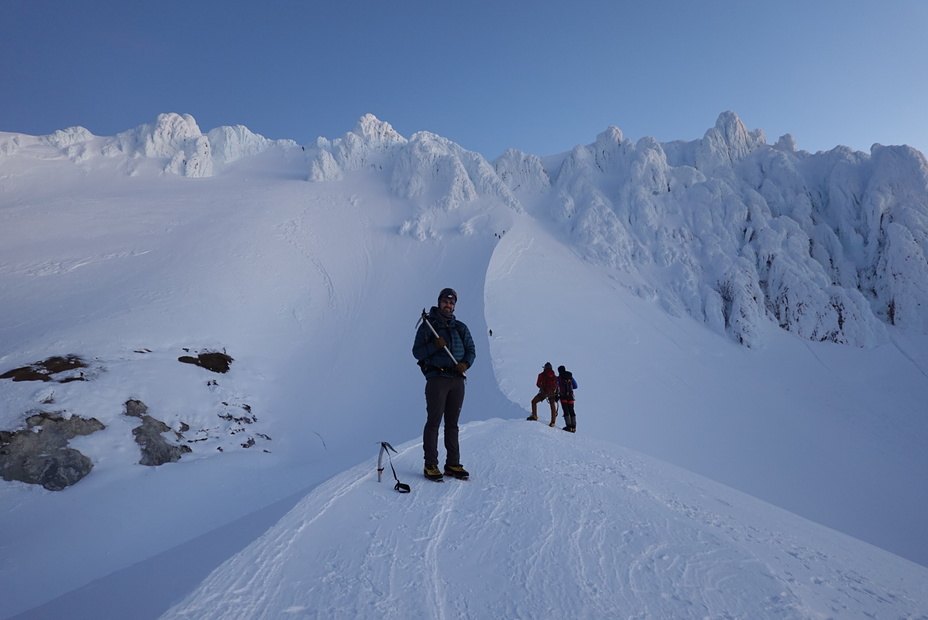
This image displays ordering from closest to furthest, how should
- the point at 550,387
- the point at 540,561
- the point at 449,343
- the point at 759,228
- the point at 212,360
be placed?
the point at 540,561
the point at 449,343
the point at 550,387
the point at 212,360
the point at 759,228

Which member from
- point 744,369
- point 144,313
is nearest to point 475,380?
point 144,313

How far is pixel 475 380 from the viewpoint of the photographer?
54.3 feet

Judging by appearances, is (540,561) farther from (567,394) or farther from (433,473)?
(567,394)

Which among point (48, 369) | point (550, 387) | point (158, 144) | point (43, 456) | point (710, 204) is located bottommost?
point (43, 456)

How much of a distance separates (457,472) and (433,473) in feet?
1.04

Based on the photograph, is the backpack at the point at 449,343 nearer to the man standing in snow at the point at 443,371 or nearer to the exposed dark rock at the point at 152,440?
the man standing in snow at the point at 443,371

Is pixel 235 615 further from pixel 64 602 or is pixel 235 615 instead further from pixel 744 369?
pixel 744 369

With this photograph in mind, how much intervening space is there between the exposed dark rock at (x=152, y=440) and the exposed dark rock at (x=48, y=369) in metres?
1.92

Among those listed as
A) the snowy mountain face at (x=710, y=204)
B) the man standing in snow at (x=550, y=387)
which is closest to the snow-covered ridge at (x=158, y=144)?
the snowy mountain face at (x=710, y=204)

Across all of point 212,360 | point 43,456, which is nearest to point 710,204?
point 212,360

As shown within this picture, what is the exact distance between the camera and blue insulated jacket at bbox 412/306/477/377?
15.9ft

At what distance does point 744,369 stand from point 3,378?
31.6 m

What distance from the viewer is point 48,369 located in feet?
38.4

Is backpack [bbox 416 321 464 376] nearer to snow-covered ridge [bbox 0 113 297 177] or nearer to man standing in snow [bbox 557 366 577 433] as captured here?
man standing in snow [bbox 557 366 577 433]
